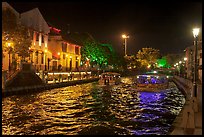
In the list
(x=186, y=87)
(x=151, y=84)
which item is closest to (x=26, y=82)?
(x=151, y=84)

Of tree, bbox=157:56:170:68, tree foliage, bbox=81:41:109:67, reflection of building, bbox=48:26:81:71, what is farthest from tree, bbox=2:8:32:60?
tree, bbox=157:56:170:68

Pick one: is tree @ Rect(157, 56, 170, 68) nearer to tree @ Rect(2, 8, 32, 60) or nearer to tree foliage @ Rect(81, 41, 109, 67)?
tree foliage @ Rect(81, 41, 109, 67)

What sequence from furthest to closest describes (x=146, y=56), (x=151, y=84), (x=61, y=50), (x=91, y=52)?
(x=146, y=56), (x=91, y=52), (x=61, y=50), (x=151, y=84)

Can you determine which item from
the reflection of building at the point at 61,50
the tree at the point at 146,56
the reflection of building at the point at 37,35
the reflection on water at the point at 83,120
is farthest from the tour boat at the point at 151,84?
the tree at the point at 146,56

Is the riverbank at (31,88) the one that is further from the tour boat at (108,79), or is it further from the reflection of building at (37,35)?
the reflection of building at (37,35)

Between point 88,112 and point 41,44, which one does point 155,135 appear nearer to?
point 88,112

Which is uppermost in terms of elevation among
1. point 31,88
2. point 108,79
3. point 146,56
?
point 146,56

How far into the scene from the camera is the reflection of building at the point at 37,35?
48281mm

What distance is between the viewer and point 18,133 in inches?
530

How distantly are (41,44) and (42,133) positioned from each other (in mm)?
41089

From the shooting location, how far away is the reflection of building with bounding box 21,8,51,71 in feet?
158

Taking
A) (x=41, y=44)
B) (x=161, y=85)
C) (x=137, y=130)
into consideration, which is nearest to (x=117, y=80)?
(x=161, y=85)

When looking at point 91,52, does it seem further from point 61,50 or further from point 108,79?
point 108,79

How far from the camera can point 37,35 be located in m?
51.0
